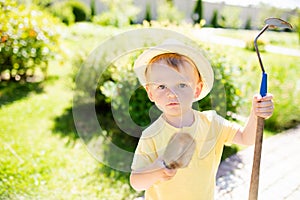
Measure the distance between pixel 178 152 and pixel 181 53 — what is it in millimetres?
407

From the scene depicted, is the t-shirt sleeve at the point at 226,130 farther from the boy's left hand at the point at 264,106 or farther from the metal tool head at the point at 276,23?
the metal tool head at the point at 276,23

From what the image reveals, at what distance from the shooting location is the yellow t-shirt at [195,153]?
161 centimetres

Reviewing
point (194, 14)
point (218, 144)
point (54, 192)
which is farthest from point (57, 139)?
point (194, 14)

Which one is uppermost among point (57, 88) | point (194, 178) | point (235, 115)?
point (194, 178)

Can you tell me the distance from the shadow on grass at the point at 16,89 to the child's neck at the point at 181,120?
4.72 m

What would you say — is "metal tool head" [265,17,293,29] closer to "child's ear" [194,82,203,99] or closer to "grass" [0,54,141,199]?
"child's ear" [194,82,203,99]

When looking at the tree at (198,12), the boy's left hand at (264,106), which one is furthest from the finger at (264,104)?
the tree at (198,12)

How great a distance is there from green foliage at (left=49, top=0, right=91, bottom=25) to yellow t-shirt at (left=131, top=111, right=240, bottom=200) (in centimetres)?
1587

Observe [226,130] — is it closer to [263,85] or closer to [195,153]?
[195,153]

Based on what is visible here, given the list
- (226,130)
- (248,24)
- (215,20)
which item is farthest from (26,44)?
(248,24)

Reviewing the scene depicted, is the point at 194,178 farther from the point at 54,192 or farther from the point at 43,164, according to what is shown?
the point at 43,164

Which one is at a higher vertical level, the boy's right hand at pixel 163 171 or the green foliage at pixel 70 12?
the boy's right hand at pixel 163 171

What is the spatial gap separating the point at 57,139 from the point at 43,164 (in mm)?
711

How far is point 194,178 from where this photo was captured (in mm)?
1680
